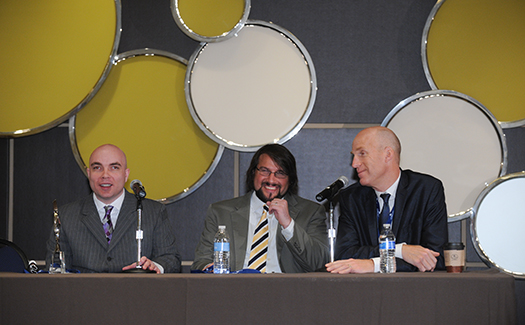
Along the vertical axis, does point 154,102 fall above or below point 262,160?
above

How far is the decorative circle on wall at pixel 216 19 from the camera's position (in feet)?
10.9

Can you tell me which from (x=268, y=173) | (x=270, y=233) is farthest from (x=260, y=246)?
(x=268, y=173)

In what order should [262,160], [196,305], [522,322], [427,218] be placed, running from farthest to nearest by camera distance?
[522,322]
[262,160]
[427,218]
[196,305]

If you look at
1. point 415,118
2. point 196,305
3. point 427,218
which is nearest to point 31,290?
point 196,305

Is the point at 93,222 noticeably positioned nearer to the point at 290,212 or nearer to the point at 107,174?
the point at 107,174

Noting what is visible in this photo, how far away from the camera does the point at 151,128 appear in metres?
3.38

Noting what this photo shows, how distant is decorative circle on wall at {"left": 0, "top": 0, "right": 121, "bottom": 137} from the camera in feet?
11.0

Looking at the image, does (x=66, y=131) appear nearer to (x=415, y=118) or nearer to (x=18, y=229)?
(x=18, y=229)

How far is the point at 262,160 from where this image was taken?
10.1ft

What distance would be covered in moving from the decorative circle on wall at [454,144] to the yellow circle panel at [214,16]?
117cm

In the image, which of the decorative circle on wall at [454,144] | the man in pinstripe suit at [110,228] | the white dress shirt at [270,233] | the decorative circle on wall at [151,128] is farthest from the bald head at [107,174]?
the decorative circle on wall at [454,144]

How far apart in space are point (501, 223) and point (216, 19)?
2108 millimetres

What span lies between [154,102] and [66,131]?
0.62 meters

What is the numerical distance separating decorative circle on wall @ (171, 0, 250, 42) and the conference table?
1988mm
